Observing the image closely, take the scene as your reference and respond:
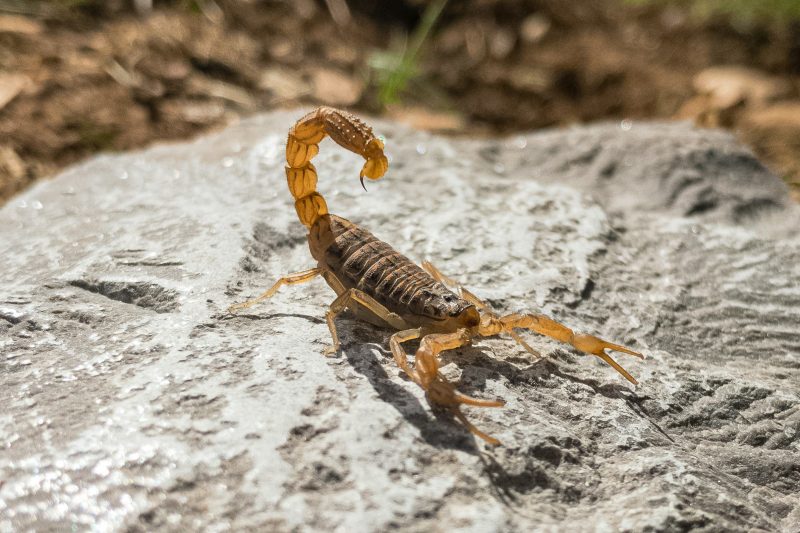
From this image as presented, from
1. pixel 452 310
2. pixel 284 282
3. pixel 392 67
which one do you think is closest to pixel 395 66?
pixel 392 67

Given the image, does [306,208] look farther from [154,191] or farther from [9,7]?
[9,7]

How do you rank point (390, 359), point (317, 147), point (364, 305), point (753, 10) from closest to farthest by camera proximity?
point (390, 359) < point (364, 305) < point (317, 147) < point (753, 10)

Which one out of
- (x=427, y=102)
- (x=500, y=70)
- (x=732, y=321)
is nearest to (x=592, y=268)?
(x=732, y=321)

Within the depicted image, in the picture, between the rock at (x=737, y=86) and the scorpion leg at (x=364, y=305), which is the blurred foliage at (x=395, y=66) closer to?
the rock at (x=737, y=86)

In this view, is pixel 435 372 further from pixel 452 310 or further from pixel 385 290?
pixel 385 290

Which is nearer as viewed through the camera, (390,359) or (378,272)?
(390,359)

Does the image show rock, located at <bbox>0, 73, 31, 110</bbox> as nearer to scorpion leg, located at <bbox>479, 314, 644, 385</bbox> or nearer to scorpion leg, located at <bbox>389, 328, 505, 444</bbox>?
scorpion leg, located at <bbox>389, 328, 505, 444</bbox>
